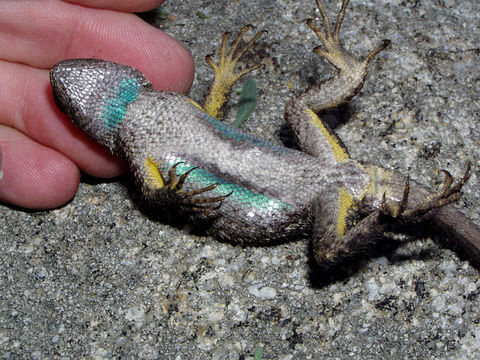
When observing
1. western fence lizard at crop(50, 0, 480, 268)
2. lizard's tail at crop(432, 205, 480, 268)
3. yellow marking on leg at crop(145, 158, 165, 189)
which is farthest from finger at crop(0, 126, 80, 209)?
lizard's tail at crop(432, 205, 480, 268)

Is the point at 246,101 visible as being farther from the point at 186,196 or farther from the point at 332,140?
the point at 186,196

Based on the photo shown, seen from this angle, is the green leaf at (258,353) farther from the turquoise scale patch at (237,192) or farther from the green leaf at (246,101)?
the green leaf at (246,101)

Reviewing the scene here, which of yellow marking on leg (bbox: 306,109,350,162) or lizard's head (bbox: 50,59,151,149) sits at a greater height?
yellow marking on leg (bbox: 306,109,350,162)

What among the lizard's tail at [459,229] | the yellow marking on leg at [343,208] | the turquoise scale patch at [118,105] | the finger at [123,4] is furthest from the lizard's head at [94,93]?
the lizard's tail at [459,229]

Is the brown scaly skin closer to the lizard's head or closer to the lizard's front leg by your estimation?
the lizard's front leg

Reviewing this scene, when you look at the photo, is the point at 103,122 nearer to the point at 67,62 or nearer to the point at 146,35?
the point at 67,62

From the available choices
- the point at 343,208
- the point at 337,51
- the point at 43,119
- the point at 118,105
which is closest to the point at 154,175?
the point at 118,105

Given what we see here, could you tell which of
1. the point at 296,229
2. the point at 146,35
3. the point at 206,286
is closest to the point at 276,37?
the point at 146,35

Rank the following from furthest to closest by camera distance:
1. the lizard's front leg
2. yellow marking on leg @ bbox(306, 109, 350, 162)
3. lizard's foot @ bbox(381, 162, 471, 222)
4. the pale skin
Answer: the pale skin, the lizard's front leg, yellow marking on leg @ bbox(306, 109, 350, 162), lizard's foot @ bbox(381, 162, 471, 222)
